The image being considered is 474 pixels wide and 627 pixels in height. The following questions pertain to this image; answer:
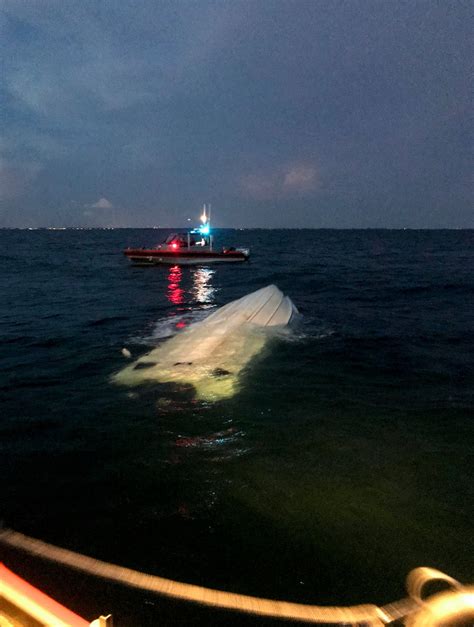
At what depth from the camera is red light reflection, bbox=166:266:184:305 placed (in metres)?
22.5

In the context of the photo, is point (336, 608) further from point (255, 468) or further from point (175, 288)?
point (175, 288)

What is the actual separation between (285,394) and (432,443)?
3.09 m

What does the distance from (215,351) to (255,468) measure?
5.11 metres

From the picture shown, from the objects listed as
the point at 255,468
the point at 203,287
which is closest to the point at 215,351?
the point at 255,468

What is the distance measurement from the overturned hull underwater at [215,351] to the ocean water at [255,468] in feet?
1.42

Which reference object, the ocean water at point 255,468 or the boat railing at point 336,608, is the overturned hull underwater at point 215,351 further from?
the boat railing at point 336,608

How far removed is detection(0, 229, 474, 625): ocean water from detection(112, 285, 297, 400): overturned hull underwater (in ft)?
1.42

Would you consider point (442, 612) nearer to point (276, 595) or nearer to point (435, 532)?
point (435, 532)

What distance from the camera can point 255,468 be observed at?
232 inches

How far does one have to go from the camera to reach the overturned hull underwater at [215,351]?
926cm

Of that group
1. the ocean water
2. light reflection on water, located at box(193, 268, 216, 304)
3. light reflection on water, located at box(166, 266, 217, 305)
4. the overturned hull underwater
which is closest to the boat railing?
the ocean water

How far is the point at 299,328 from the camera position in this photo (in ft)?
47.2

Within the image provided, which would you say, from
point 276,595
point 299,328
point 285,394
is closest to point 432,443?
point 285,394

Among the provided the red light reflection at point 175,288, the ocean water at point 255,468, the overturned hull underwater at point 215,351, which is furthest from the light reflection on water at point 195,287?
the ocean water at point 255,468
